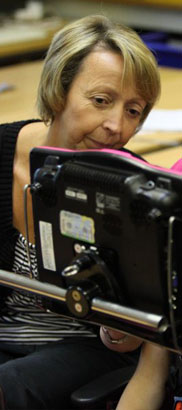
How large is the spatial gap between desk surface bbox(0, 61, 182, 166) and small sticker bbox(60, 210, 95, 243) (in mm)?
1235

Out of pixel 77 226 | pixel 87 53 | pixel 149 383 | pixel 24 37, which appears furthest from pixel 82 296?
pixel 24 37

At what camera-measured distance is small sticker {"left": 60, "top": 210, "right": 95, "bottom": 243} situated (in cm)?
119

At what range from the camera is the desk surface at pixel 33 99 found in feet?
8.42

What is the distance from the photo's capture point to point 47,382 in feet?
5.38

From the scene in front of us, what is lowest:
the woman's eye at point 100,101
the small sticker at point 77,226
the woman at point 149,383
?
the woman at point 149,383

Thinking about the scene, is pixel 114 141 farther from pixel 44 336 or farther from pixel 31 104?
pixel 31 104

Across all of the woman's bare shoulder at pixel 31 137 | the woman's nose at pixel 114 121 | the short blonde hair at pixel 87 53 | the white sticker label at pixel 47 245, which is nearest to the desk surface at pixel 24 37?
the woman's bare shoulder at pixel 31 137

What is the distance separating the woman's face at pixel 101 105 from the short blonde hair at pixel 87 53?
2 centimetres

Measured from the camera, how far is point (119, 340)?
4.86 feet

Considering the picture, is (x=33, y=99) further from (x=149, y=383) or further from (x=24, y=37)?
(x=149, y=383)

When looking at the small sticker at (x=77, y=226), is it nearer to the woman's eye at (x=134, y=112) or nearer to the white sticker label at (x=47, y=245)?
the white sticker label at (x=47, y=245)

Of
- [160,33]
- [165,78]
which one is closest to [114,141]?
[165,78]

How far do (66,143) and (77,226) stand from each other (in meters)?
0.52

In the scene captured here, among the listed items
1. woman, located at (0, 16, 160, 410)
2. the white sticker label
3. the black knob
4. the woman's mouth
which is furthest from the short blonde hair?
the black knob
